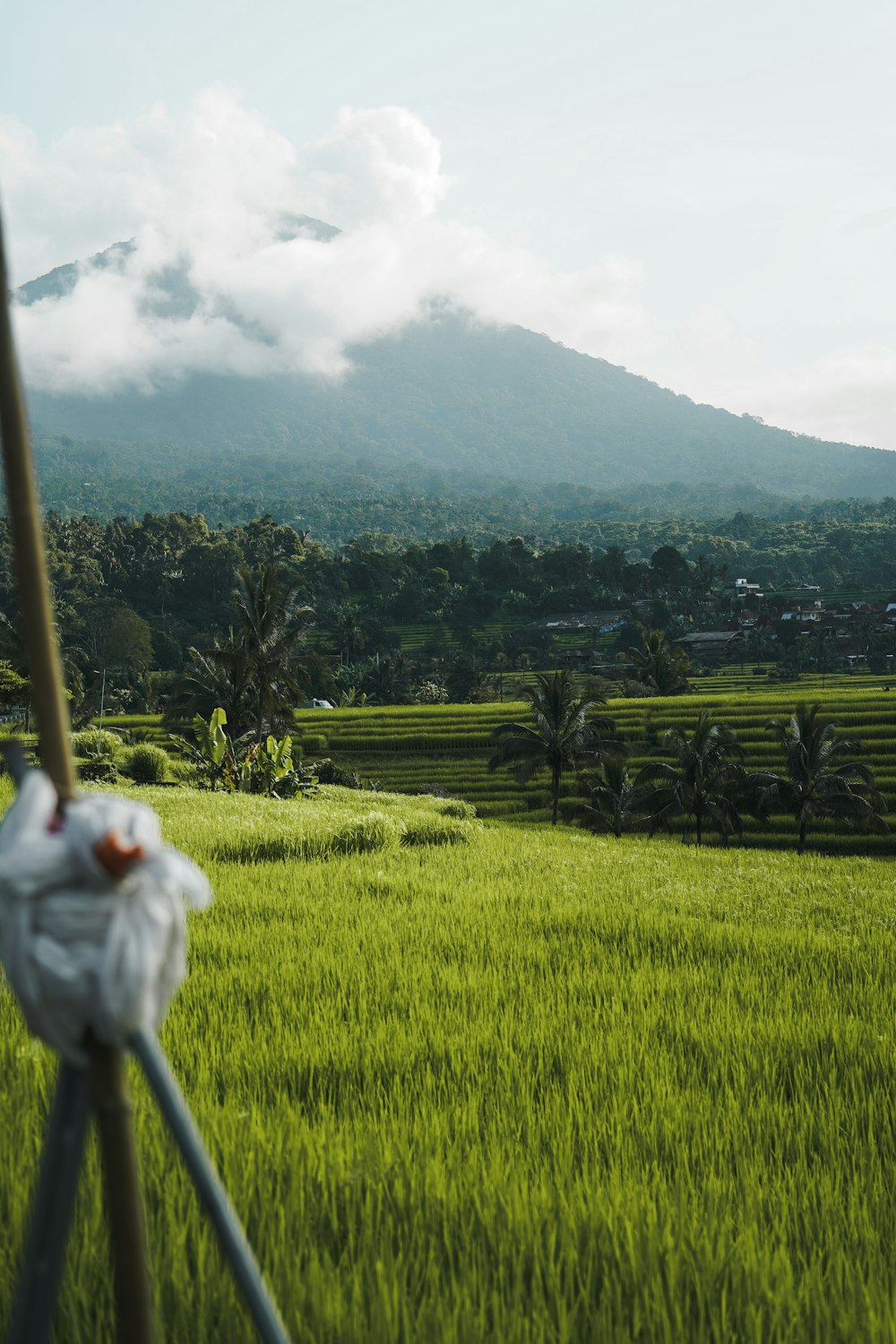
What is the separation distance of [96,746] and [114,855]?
28376 millimetres

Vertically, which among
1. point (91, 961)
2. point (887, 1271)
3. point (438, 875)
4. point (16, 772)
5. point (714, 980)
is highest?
point (16, 772)

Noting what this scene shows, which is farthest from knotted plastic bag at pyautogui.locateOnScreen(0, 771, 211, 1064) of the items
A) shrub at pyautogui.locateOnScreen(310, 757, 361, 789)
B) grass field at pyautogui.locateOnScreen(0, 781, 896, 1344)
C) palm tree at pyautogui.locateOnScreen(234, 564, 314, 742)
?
shrub at pyautogui.locateOnScreen(310, 757, 361, 789)

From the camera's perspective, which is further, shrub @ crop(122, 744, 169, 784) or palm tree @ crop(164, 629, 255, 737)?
palm tree @ crop(164, 629, 255, 737)

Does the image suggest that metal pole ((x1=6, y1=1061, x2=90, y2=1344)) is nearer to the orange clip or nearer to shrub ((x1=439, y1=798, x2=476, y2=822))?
the orange clip

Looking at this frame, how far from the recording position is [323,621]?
286 ft

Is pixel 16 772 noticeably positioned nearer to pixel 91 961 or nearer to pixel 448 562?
pixel 91 961

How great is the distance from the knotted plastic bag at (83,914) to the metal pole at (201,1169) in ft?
0.11

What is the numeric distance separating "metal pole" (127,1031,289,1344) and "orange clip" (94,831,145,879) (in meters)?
0.17

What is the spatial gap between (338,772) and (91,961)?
4257cm

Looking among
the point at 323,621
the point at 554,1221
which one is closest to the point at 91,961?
the point at 554,1221

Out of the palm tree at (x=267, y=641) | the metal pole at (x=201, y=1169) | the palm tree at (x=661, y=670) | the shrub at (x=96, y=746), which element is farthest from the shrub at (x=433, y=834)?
the palm tree at (x=661, y=670)

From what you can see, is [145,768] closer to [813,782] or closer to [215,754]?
[215,754]

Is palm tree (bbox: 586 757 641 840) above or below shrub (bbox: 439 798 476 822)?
below

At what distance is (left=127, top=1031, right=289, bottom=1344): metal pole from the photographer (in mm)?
937
